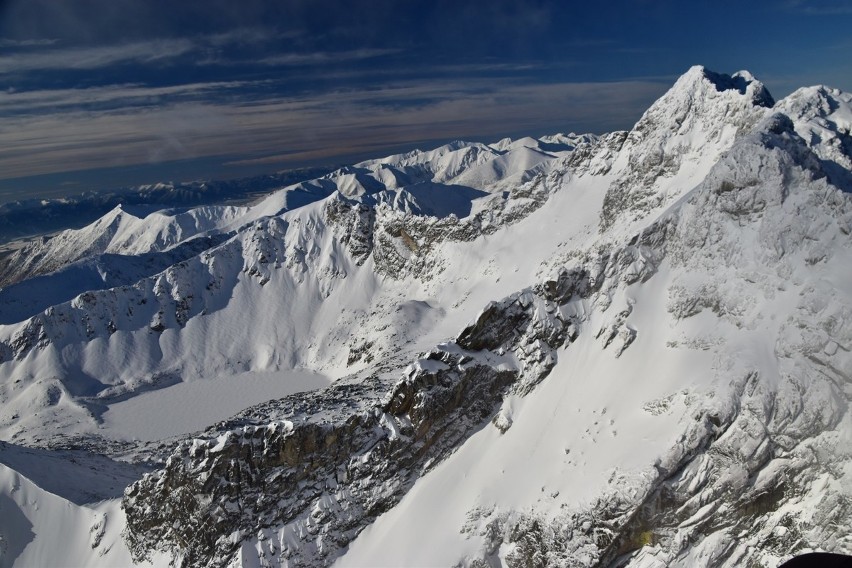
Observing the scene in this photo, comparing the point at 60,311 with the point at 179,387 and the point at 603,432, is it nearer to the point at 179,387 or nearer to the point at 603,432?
the point at 179,387

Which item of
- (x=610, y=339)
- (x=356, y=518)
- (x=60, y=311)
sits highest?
(x=610, y=339)

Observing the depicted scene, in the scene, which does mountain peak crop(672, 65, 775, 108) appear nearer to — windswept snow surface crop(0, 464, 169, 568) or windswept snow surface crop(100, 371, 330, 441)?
windswept snow surface crop(100, 371, 330, 441)

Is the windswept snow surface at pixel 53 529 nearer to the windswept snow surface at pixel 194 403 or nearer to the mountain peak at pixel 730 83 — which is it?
the windswept snow surface at pixel 194 403

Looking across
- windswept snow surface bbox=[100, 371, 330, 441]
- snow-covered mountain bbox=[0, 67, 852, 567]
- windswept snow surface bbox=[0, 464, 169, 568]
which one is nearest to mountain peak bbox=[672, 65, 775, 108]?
snow-covered mountain bbox=[0, 67, 852, 567]

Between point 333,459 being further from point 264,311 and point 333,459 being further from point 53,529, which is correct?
point 264,311

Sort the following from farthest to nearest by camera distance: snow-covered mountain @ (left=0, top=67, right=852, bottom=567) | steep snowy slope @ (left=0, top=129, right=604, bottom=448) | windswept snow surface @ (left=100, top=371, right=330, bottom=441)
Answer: steep snowy slope @ (left=0, top=129, right=604, bottom=448) → windswept snow surface @ (left=100, top=371, right=330, bottom=441) → snow-covered mountain @ (left=0, top=67, right=852, bottom=567)

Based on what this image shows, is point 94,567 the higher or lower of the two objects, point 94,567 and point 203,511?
the lower

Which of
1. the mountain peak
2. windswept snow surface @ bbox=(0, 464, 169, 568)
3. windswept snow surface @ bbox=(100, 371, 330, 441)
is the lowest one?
windswept snow surface @ bbox=(100, 371, 330, 441)

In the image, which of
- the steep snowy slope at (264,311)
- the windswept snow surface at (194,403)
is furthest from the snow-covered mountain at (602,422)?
the steep snowy slope at (264,311)

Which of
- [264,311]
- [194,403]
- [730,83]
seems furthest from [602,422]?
[264,311]

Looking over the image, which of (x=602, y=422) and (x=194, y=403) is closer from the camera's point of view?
(x=602, y=422)

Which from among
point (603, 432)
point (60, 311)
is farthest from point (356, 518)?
point (60, 311)
